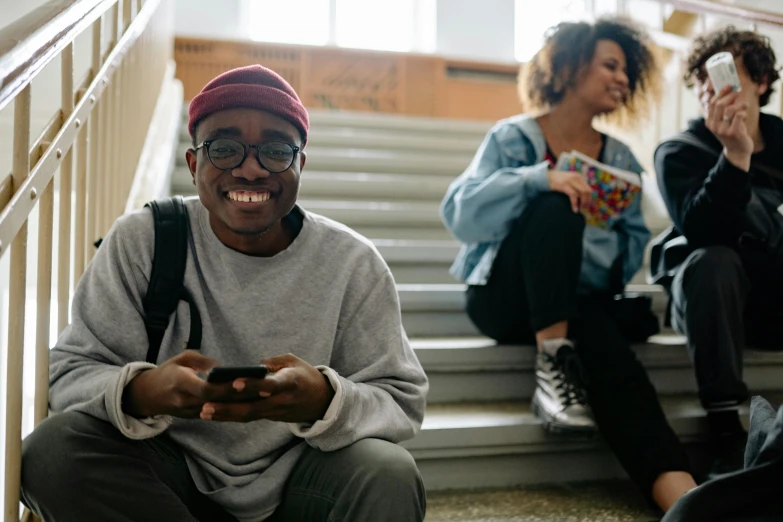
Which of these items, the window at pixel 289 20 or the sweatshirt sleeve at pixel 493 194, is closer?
the sweatshirt sleeve at pixel 493 194

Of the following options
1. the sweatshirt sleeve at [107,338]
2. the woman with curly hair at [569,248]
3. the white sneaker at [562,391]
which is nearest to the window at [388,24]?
the woman with curly hair at [569,248]

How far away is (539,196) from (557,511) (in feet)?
2.17

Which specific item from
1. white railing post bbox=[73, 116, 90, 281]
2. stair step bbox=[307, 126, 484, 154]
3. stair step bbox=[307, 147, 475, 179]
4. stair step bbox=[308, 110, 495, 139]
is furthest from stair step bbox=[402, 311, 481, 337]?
stair step bbox=[308, 110, 495, 139]

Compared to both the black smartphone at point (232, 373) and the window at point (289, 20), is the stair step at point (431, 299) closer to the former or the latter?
the black smartphone at point (232, 373)

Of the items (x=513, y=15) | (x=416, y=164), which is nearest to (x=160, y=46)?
(x=416, y=164)

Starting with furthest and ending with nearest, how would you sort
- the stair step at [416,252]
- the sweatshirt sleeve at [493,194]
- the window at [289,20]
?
the window at [289,20]
the stair step at [416,252]
the sweatshirt sleeve at [493,194]

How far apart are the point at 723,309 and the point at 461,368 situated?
0.58 meters

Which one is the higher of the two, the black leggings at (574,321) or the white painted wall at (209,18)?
the white painted wall at (209,18)

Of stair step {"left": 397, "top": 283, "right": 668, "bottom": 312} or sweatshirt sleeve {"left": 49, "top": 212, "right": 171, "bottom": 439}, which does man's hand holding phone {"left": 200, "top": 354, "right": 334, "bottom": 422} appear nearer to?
sweatshirt sleeve {"left": 49, "top": 212, "right": 171, "bottom": 439}

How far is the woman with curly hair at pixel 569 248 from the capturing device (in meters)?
1.45

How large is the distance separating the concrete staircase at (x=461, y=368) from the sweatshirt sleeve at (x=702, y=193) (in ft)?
1.09

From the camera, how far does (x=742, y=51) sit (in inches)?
67.7

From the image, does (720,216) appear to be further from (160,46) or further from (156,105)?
(160,46)

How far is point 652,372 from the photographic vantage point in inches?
70.2
